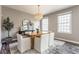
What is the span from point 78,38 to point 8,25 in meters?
3.67

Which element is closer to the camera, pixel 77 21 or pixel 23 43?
pixel 23 43

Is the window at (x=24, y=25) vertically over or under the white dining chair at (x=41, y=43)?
over

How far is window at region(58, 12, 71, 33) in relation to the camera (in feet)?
10.3

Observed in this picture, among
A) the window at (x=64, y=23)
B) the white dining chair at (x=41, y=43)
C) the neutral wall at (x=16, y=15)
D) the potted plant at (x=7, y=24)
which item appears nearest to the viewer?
the white dining chair at (x=41, y=43)

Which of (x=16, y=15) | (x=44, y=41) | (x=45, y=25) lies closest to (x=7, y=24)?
(x=16, y=15)

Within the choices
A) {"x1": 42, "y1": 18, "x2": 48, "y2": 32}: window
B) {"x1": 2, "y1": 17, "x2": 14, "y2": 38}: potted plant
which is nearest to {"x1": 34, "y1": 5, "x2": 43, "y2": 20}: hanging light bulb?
{"x1": 42, "y1": 18, "x2": 48, "y2": 32}: window

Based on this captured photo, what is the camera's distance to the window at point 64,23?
3150 millimetres

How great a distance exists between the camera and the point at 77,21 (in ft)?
11.3

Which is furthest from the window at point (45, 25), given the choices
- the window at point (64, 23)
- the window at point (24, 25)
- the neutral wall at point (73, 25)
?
the window at point (24, 25)

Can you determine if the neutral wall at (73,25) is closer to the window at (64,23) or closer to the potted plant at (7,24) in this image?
the window at (64,23)

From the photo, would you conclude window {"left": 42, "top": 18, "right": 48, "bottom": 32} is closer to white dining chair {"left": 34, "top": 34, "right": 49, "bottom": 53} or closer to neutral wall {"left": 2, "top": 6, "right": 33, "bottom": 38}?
white dining chair {"left": 34, "top": 34, "right": 49, "bottom": 53}
